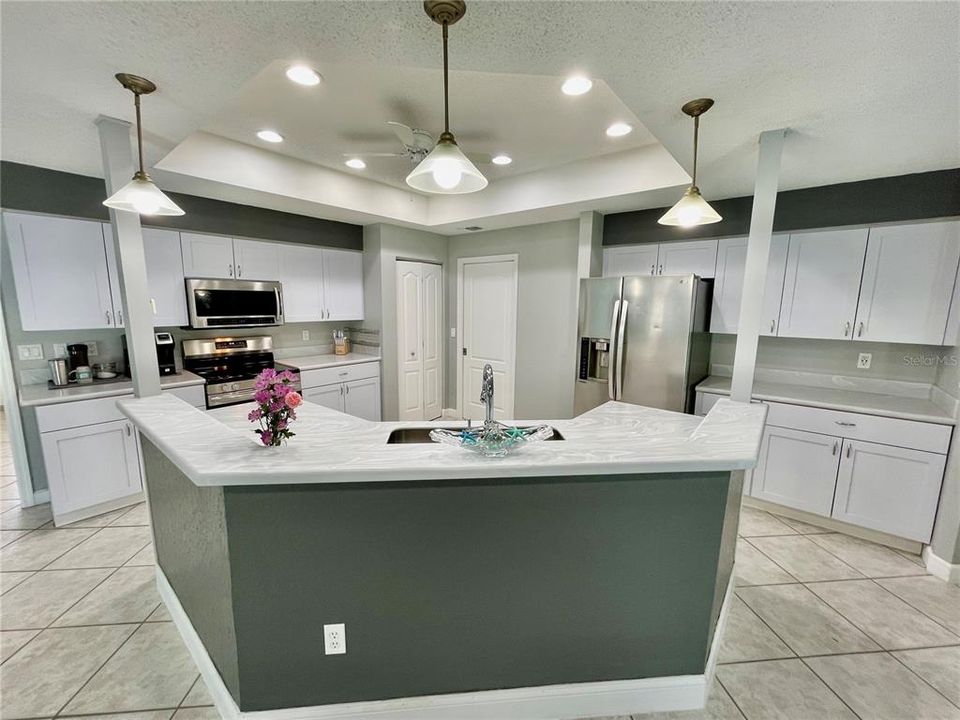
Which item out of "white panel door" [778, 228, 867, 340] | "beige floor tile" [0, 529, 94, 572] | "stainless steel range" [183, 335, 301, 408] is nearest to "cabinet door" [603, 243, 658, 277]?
"white panel door" [778, 228, 867, 340]

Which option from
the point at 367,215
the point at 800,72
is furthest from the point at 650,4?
the point at 367,215

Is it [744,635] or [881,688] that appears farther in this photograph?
[744,635]

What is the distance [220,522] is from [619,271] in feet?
12.0

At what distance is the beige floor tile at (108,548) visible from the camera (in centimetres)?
244

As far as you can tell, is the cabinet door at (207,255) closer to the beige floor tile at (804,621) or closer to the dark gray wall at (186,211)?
the dark gray wall at (186,211)

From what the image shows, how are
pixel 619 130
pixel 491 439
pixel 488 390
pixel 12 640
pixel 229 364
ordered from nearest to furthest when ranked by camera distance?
1. pixel 491 439
2. pixel 488 390
3. pixel 12 640
4. pixel 619 130
5. pixel 229 364

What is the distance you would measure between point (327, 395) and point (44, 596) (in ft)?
7.65

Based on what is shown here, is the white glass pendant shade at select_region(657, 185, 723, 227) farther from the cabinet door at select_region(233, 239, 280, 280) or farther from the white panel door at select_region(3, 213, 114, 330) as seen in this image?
the white panel door at select_region(3, 213, 114, 330)

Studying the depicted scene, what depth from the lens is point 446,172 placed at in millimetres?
1457

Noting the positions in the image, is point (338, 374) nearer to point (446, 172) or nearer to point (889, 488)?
point (446, 172)

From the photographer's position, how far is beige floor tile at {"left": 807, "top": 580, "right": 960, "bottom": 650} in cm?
195

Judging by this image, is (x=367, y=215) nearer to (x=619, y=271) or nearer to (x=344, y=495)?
(x=619, y=271)

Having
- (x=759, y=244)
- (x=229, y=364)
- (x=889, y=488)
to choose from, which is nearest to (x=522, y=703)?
(x=759, y=244)

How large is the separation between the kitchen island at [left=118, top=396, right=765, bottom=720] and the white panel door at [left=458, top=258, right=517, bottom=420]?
325 centimetres
